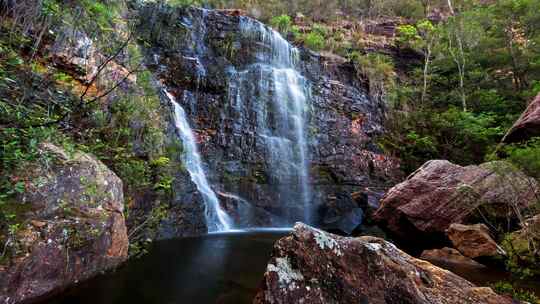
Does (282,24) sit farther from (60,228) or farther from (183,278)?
(60,228)

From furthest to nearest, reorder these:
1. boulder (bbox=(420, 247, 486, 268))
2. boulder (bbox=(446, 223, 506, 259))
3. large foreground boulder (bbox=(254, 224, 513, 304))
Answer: boulder (bbox=(420, 247, 486, 268)) → boulder (bbox=(446, 223, 506, 259)) → large foreground boulder (bbox=(254, 224, 513, 304))

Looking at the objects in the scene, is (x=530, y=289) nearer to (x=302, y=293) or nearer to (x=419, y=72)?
(x=302, y=293)

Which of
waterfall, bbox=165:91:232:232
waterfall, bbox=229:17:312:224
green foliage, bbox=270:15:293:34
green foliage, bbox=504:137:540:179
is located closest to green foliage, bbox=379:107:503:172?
waterfall, bbox=229:17:312:224

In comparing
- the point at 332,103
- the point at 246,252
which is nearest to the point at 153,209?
the point at 246,252

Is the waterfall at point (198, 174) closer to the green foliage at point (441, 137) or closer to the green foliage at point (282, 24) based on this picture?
the green foliage at point (441, 137)

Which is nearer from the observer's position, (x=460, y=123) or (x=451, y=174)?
(x=451, y=174)

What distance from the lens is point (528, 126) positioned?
8.44 meters

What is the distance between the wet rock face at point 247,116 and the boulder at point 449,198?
2.55 m

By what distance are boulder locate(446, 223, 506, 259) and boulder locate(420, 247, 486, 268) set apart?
116 millimetres

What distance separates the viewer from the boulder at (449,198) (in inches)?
262

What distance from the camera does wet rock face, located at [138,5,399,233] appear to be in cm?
1190

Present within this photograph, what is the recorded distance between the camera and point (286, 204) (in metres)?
12.3

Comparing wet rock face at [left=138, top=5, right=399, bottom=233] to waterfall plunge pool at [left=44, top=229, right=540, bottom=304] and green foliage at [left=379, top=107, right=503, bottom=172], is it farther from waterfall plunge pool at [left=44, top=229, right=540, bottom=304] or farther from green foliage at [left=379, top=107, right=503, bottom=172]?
waterfall plunge pool at [left=44, top=229, right=540, bottom=304]

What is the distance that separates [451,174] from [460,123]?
6.77 m
